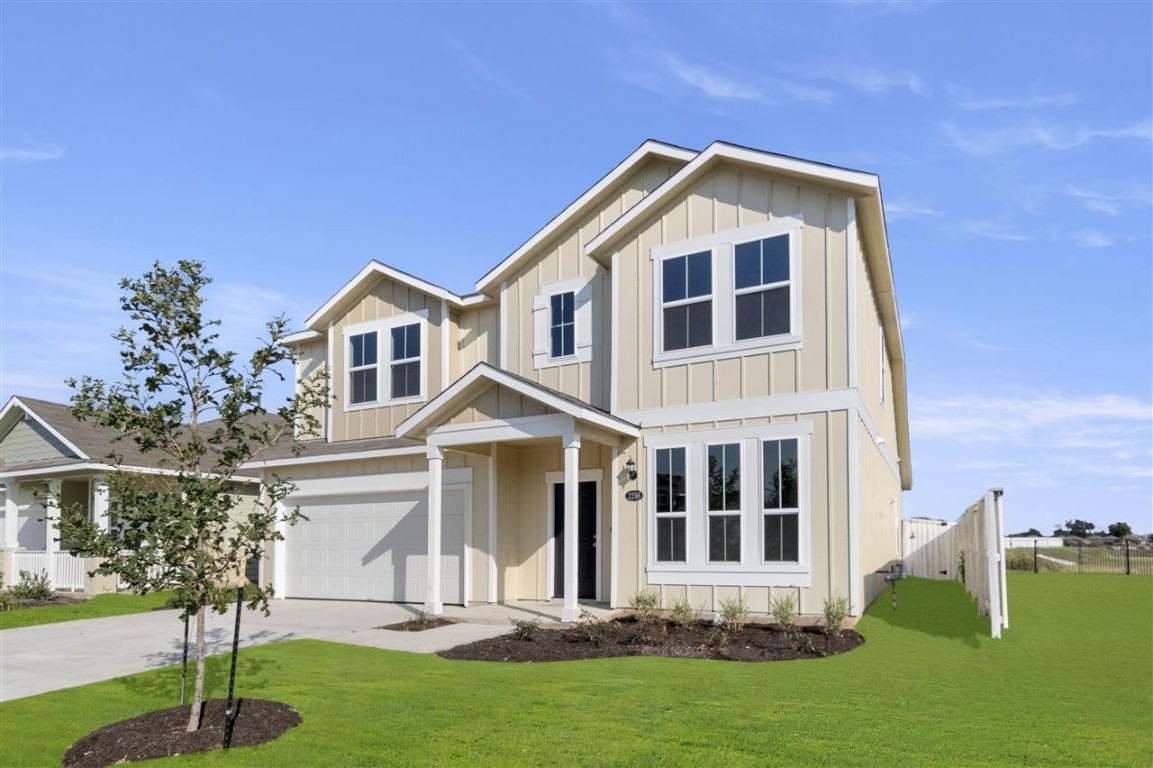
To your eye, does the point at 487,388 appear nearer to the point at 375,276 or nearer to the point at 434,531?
the point at 434,531

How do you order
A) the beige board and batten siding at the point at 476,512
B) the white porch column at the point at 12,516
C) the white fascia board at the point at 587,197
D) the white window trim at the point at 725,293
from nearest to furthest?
1. the white window trim at the point at 725,293
2. the white fascia board at the point at 587,197
3. the beige board and batten siding at the point at 476,512
4. the white porch column at the point at 12,516

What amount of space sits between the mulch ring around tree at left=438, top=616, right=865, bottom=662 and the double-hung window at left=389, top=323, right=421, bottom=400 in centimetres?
789

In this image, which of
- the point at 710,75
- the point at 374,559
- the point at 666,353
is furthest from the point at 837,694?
the point at 374,559

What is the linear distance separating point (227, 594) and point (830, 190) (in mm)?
9974

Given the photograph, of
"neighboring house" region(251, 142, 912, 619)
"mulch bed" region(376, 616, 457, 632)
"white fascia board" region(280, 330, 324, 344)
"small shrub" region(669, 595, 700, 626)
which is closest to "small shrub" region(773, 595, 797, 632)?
"neighboring house" region(251, 142, 912, 619)

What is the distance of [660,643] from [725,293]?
5.52 m

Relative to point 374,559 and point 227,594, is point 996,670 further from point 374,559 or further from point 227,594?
point 374,559

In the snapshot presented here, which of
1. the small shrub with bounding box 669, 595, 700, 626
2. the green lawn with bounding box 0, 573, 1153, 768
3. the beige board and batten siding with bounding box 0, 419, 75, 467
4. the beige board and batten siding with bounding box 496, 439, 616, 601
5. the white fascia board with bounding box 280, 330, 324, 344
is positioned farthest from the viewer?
the beige board and batten siding with bounding box 0, 419, 75, 467

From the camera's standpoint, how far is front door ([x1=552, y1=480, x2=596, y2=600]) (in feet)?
53.2

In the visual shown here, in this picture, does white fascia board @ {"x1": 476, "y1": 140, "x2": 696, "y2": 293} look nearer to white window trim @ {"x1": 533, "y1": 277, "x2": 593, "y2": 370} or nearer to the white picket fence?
white window trim @ {"x1": 533, "y1": 277, "x2": 593, "y2": 370}

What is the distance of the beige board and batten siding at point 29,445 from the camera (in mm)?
23609

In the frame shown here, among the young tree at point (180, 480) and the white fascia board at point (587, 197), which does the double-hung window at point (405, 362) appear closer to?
the white fascia board at point (587, 197)

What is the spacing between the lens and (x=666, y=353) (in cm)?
1462

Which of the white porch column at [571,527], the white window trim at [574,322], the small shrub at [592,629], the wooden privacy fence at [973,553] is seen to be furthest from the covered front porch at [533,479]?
the wooden privacy fence at [973,553]
